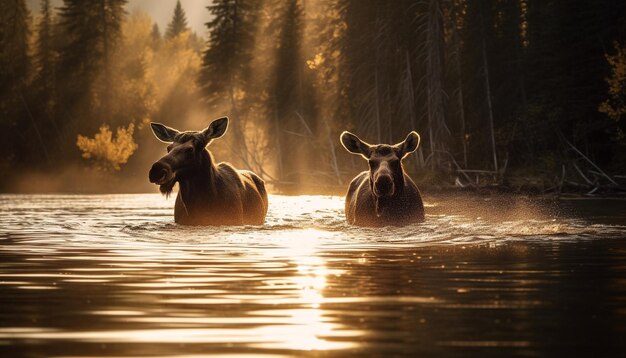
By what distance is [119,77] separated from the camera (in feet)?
307

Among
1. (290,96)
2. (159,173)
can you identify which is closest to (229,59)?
(290,96)

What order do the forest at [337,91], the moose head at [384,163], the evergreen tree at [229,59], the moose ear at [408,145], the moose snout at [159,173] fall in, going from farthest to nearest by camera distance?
the evergreen tree at [229,59], the forest at [337,91], the moose ear at [408,145], the moose head at [384,163], the moose snout at [159,173]

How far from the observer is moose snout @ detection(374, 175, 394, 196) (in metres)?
18.2

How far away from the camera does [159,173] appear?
58.4 ft

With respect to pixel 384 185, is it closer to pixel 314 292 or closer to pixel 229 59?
pixel 314 292

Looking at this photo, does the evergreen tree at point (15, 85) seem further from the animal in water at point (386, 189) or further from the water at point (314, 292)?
the water at point (314, 292)

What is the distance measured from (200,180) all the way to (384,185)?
3405mm

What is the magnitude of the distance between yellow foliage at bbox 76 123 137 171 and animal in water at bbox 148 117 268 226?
6310 centimetres

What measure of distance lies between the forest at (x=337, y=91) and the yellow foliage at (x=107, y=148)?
0.50 ft

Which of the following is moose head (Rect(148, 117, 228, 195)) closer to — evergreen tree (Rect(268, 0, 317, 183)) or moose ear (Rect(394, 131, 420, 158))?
moose ear (Rect(394, 131, 420, 158))

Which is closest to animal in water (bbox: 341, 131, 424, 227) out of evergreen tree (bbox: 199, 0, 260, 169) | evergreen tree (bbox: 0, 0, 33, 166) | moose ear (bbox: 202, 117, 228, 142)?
moose ear (bbox: 202, 117, 228, 142)

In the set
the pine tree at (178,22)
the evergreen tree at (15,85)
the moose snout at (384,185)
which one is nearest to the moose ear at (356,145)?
the moose snout at (384,185)

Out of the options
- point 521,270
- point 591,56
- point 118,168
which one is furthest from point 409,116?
point 521,270

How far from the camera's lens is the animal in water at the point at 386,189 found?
18647 millimetres
